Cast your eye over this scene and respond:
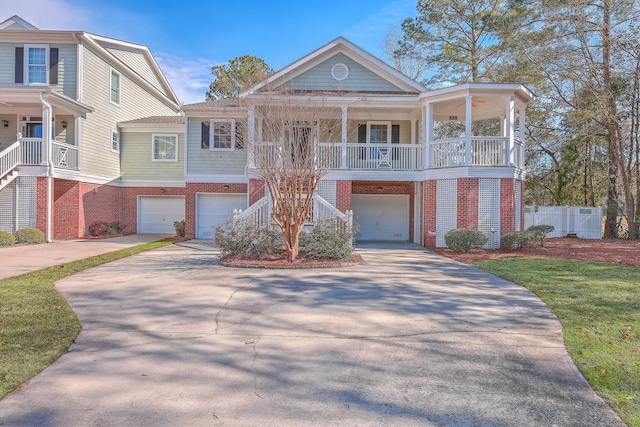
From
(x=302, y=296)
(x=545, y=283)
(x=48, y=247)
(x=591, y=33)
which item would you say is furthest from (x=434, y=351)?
(x=591, y=33)

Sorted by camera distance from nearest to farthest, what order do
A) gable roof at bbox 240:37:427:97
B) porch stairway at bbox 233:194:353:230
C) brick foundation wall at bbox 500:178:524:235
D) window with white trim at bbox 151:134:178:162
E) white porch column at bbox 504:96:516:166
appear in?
porch stairway at bbox 233:194:353:230, brick foundation wall at bbox 500:178:524:235, white porch column at bbox 504:96:516:166, gable roof at bbox 240:37:427:97, window with white trim at bbox 151:134:178:162

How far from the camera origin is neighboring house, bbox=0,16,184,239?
52.4 feet

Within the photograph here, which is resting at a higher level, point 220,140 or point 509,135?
point 220,140

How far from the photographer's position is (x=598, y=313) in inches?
242

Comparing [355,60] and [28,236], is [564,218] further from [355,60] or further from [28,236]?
[28,236]

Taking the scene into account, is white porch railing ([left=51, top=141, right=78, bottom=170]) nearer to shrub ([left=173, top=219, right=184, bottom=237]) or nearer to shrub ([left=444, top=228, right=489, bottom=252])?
shrub ([left=173, top=219, right=184, bottom=237])

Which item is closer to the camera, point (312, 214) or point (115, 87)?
point (312, 214)

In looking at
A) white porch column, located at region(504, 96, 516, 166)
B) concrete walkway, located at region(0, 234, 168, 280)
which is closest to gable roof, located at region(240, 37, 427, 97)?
white porch column, located at region(504, 96, 516, 166)

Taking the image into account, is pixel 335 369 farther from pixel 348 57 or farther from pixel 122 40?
pixel 122 40

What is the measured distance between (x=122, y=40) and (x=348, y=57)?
11848mm

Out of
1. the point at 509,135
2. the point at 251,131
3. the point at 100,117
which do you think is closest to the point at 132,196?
the point at 100,117

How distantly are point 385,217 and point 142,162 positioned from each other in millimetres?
→ 12214

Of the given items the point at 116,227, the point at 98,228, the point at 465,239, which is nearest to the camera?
the point at 465,239

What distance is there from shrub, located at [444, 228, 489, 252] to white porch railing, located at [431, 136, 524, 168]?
2602 millimetres
